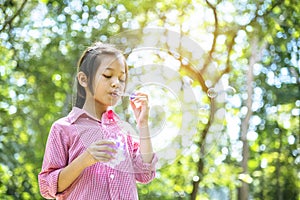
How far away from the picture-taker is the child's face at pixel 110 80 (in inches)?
37.8

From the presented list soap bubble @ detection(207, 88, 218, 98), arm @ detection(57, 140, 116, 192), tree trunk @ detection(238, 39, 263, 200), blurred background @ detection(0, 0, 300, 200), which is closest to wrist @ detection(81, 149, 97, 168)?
arm @ detection(57, 140, 116, 192)

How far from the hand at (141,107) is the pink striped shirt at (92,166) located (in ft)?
0.10

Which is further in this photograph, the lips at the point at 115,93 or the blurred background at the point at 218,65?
the blurred background at the point at 218,65

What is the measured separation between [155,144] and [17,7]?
2549 millimetres

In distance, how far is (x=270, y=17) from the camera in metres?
3.31

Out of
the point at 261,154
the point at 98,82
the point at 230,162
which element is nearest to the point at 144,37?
the point at 98,82

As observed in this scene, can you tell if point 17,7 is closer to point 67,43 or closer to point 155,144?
point 67,43

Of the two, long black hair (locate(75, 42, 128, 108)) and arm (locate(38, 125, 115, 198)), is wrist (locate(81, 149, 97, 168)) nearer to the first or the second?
arm (locate(38, 125, 115, 198))

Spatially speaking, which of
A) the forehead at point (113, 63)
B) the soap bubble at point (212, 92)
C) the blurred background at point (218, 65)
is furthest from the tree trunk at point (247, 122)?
the forehead at point (113, 63)

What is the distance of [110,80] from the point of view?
0.96 metres

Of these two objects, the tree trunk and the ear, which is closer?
the ear

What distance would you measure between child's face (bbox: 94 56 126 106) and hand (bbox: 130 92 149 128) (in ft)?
0.10

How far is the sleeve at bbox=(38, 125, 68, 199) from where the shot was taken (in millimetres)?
1004

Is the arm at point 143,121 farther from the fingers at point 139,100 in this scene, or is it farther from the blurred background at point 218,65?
the blurred background at point 218,65
